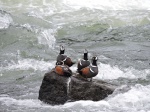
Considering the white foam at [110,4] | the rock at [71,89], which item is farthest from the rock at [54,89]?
the white foam at [110,4]

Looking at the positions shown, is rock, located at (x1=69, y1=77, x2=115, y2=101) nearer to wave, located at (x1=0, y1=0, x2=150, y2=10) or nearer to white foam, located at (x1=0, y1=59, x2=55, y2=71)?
white foam, located at (x1=0, y1=59, x2=55, y2=71)

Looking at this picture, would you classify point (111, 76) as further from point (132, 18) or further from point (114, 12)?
point (114, 12)

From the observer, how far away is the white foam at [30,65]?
436 inches

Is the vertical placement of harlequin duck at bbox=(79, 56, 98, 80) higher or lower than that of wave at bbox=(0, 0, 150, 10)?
lower

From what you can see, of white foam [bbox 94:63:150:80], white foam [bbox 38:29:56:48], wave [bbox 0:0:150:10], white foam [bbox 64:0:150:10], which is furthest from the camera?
white foam [bbox 64:0:150:10]

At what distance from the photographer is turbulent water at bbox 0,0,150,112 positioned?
26.9 ft

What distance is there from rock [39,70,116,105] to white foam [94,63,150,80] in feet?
6.61

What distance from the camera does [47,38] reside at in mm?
14031

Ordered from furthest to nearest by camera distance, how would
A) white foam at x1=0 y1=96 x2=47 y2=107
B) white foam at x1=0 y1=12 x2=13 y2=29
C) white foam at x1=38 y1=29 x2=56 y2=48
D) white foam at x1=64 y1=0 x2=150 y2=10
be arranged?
white foam at x1=64 y1=0 x2=150 y2=10 < white foam at x1=0 y1=12 x2=13 y2=29 < white foam at x1=38 y1=29 x2=56 y2=48 < white foam at x1=0 y1=96 x2=47 y2=107

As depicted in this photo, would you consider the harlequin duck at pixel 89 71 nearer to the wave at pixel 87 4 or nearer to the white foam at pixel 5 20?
the white foam at pixel 5 20

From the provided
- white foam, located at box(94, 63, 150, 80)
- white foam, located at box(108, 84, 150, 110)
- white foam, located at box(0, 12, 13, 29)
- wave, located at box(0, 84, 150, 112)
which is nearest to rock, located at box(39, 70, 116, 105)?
wave, located at box(0, 84, 150, 112)

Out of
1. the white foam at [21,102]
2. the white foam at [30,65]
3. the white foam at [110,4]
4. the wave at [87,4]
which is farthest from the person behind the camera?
the white foam at [110,4]

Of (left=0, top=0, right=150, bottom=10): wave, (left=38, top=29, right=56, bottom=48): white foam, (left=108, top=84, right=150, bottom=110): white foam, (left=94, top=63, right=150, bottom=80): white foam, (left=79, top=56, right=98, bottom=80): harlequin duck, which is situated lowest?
(left=108, top=84, right=150, bottom=110): white foam

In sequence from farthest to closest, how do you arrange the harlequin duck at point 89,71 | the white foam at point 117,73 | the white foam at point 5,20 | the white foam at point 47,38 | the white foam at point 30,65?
1. the white foam at point 5,20
2. the white foam at point 47,38
3. the white foam at point 30,65
4. the white foam at point 117,73
5. the harlequin duck at point 89,71
